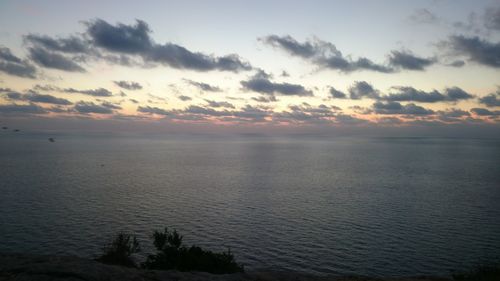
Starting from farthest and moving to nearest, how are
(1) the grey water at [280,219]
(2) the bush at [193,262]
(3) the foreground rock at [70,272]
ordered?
1. (1) the grey water at [280,219]
2. (2) the bush at [193,262]
3. (3) the foreground rock at [70,272]

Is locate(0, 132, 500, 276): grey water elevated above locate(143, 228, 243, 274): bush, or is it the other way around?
locate(143, 228, 243, 274): bush

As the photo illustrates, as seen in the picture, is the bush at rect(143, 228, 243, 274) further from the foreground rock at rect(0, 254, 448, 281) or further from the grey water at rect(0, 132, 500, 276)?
the grey water at rect(0, 132, 500, 276)

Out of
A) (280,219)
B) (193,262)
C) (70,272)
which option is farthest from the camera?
(280,219)

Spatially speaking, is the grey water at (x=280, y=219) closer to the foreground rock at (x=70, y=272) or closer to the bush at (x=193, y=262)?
the bush at (x=193, y=262)

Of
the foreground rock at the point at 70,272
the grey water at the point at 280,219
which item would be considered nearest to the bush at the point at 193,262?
the foreground rock at the point at 70,272

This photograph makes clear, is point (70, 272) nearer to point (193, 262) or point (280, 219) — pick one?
point (193, 262)

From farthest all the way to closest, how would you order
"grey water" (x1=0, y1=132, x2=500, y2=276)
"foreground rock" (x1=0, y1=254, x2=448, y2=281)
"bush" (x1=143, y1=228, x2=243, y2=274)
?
"grey water" (x1=0, y1=132, x2=500, y2=276) < "bush" (x1=143, y1=228, x2=243, y2=274) < "foreground rock" (x1=0, y1=254, x2=448, y2=281)

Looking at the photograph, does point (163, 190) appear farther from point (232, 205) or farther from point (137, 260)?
point (137, 260)

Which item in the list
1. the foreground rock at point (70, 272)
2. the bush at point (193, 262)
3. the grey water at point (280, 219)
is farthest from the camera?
the grey water at point (280, 219)

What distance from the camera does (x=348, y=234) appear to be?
5794 centimetres

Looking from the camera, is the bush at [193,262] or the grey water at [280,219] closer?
the bush at [193,262]

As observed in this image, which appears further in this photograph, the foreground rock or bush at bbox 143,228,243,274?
bush at bbox 143,228,243,274

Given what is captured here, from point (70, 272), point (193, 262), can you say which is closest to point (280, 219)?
point (193, 262)

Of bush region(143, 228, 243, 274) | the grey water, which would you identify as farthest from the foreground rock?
the grey water
